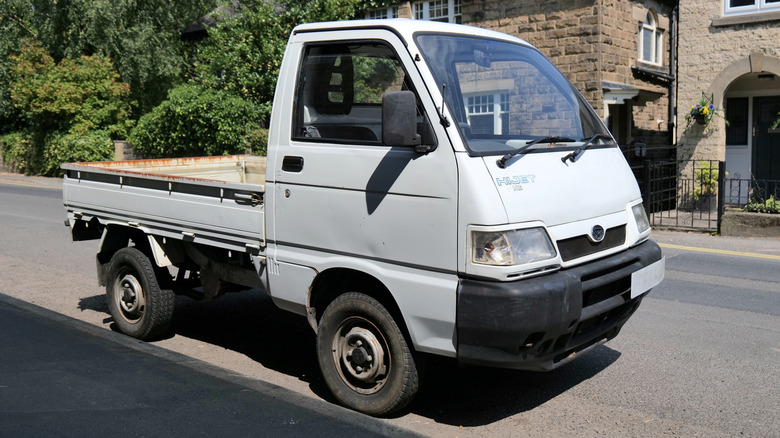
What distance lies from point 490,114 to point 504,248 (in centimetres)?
113

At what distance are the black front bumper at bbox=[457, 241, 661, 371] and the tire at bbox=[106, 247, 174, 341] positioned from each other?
3.13 metres

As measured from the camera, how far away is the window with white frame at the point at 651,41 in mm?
19828

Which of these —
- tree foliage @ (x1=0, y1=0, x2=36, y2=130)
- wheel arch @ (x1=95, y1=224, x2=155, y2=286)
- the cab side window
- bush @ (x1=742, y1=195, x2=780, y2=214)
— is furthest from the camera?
tree foliage @ (x1=0, y1=0, x2=36, y2=130)

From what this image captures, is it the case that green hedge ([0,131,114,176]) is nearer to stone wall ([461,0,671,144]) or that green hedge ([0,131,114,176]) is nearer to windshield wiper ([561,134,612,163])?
stone wall ([461,0,671,144])

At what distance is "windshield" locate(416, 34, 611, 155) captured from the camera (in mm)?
4582

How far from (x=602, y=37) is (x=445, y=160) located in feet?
49.0

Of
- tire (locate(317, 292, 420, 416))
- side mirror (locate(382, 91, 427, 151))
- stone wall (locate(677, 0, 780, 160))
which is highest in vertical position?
stone wall (locate(677, 0, 780, 160))

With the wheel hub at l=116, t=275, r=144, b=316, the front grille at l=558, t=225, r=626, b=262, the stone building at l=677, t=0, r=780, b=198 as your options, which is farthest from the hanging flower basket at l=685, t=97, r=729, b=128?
the wheel hub at l=116, t=275, r=144, b=316

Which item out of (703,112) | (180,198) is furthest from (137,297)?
(703,112)

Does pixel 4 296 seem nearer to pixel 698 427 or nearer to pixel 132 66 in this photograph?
pixel 698 427

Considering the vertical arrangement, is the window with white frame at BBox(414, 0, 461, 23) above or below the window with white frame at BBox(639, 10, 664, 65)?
above

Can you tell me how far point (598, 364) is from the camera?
19.0 ft

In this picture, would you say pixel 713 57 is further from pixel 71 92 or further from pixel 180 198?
pixel 71 92

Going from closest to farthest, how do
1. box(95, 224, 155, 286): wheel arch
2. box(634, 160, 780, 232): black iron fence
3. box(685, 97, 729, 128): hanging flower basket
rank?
box(95, 224, 155, 286): wheel arch
box(634, 160, 780, 232): black iron fence
box(685, 97, 729, 128): hanging flower basket
